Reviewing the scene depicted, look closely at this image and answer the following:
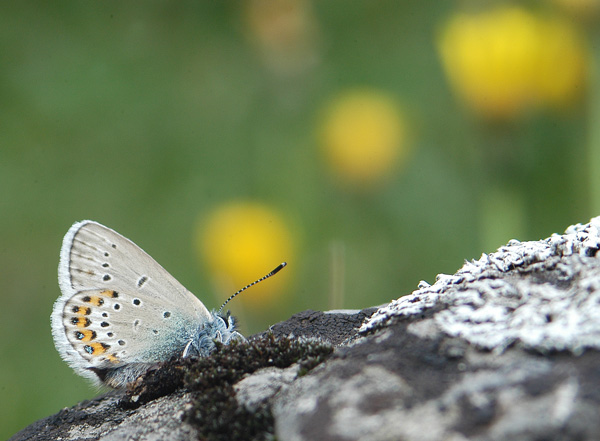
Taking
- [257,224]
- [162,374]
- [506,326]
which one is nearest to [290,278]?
[257,224]


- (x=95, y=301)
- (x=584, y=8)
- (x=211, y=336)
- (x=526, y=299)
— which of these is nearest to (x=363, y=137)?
(x=584, y=8)

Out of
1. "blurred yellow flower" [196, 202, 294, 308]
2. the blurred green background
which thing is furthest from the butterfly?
"blurred yellow flower" [196, 202, 294, 308]

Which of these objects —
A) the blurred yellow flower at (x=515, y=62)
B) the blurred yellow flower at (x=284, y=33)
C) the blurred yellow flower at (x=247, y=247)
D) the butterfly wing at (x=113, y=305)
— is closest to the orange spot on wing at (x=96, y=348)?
the butterfly wing at (x=113, y=305)

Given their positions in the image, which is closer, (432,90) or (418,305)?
(418,305)

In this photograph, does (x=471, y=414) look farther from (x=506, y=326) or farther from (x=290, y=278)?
(x=290, y=278)

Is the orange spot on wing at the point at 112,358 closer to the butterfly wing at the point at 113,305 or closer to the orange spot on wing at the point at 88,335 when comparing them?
the butterfly wing at the point at 113,305

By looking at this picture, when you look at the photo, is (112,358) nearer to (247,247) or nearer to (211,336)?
(211,336)
